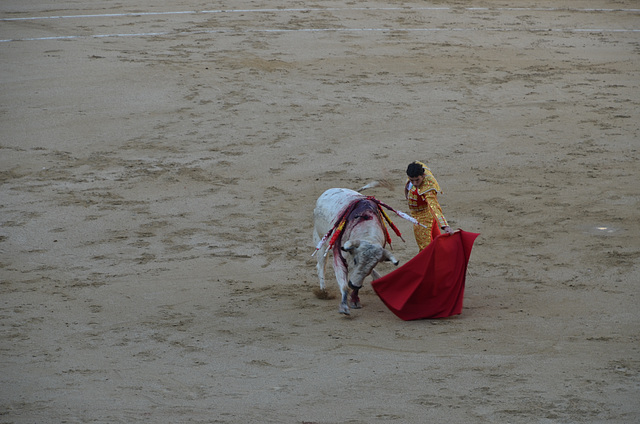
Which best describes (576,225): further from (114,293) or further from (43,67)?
(43,67)

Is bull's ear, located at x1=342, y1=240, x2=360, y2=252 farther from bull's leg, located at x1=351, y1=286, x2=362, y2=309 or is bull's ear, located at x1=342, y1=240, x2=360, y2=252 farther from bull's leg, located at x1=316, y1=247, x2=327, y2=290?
bull's leg, located at x1=316, y1=247, x2=327, y2=290

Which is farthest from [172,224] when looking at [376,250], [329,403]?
[329,403]

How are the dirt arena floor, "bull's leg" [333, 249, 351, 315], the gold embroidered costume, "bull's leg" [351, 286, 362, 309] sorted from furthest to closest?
the gold embroidered costume < "bull's leg" [351, 286, 362, 309] < "bull's leg" [333, 249, 351, 315] < the dirt arena floor

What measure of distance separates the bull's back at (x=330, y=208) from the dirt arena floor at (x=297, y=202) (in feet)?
1.92

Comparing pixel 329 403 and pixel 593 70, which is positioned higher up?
pixel 593 70

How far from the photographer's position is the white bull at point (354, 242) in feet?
21.7

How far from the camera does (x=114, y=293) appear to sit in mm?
7305

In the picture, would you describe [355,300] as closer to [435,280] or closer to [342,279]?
[342,279]

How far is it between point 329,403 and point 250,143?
20.3 feet

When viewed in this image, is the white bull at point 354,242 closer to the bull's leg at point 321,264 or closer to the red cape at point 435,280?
the bull's leg at point 321,264

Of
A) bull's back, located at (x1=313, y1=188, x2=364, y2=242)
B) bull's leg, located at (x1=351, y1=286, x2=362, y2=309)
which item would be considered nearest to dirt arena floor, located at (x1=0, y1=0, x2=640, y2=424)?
bull's leg, located at (x1=351, y1=286, x2=362, y2=309)

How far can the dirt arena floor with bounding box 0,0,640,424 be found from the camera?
550 cm

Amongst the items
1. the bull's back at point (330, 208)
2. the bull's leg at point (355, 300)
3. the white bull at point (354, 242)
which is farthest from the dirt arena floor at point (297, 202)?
the bull's back at point (330, 208)

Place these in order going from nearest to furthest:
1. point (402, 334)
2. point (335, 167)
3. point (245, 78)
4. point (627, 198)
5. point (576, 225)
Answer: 1. point (402, 334)
2. point (576, 225)
3. point (627, 198)
4. point (335, 167)
5. point (245, 78)
